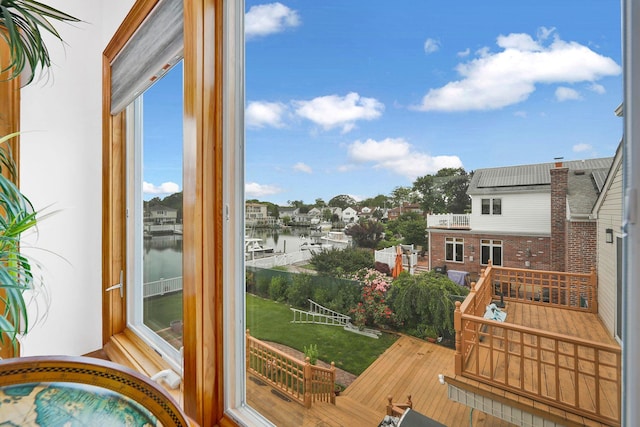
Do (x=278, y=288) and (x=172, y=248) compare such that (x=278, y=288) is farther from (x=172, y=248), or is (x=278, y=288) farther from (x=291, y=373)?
(x=172, y=248)

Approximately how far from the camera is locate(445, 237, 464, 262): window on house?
60 centimetres

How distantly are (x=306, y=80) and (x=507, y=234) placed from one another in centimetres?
64

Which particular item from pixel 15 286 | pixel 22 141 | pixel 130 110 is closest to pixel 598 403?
pixel 15 286

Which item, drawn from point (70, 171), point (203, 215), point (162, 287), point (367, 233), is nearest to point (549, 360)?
point (367, 233)

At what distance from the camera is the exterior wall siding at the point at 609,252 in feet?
1.49

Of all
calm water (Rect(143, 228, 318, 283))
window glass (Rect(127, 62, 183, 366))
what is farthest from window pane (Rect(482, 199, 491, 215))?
window glass (Rect(127, 62, 183, 366))

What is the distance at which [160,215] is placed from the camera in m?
1.52

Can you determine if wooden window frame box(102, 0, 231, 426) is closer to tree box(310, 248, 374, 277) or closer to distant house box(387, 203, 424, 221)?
tree box(310, 248, 374, 277)

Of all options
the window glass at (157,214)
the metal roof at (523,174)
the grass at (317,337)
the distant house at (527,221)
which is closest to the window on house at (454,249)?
the distant house at (527,221)

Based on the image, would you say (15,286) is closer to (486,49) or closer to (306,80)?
(306,80)

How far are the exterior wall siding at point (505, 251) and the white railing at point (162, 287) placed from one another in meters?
1.15

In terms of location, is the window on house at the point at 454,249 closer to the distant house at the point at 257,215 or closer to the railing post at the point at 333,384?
the railing post at the point at 333,384

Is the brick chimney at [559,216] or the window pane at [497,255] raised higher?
the brick chimney at [559,216]

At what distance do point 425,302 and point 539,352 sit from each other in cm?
21
